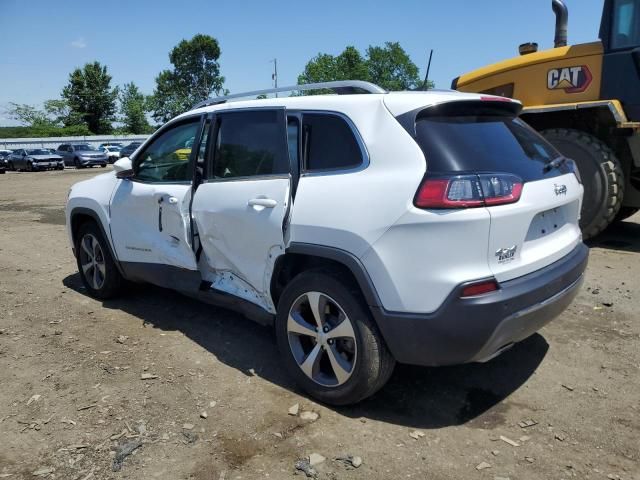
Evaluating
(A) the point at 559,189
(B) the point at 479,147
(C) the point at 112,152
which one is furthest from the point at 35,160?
(A) the point at 559,189

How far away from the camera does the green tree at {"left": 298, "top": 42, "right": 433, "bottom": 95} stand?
77.4 meters

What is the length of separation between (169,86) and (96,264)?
104 meters

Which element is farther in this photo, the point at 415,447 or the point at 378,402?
the point at 378,402

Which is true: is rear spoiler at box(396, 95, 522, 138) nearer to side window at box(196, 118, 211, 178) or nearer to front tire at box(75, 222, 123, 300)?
side window at box(196, 118, 211, 178)

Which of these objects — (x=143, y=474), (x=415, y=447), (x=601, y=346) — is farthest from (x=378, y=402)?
(x=601, y=346)

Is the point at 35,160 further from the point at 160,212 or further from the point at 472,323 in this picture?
the point at 472,323

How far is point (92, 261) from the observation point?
5.18 metres

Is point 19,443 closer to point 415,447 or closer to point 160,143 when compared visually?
point 415,447

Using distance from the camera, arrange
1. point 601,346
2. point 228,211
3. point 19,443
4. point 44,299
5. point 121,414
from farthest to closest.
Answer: point 44,299 < point 601,346 < point 228,211 < point 121,414 < point 19,443

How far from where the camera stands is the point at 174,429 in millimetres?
2967

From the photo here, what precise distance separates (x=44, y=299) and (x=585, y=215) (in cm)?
612

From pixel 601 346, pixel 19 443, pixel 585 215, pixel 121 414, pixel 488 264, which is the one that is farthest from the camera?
pixel 585 215

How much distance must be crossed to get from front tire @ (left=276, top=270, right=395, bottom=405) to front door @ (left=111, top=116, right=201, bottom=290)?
3.70 ft

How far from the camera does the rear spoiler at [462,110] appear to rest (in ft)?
9.16
